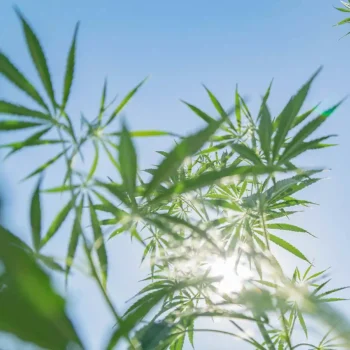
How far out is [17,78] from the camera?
118 centimetres

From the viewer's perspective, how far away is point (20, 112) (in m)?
1.25

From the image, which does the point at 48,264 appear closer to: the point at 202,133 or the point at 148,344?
the point at 148,344

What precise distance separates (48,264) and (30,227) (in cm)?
11

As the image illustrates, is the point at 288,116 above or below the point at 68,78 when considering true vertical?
above

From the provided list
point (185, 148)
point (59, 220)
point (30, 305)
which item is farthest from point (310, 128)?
point (30, 305)

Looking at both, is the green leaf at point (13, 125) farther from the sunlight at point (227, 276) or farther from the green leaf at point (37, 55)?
the sunlight at point (227, 276)

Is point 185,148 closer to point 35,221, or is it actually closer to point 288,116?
point 35,221

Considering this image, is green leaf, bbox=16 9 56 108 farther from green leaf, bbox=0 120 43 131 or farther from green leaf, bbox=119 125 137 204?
green leaf, bbox=119 125 137 204

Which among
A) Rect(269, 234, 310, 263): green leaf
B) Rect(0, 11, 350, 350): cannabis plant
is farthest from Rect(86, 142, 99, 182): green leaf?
Rect(269, 234, 310, 263): green leaf

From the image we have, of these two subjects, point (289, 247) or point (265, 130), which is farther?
point (289, 247)

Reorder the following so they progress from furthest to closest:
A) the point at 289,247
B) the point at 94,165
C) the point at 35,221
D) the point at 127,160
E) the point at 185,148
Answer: the point at 289,247 → the point at 94,165 → the point at 35,221 → the point at 127,160 → the point at 185,148

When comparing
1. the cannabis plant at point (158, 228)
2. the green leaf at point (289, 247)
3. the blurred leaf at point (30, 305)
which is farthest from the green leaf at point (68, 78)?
the green leaf at point (289, 247)

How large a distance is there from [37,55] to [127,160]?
0.39 metres

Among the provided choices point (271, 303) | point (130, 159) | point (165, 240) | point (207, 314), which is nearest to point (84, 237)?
point (130, 159)
